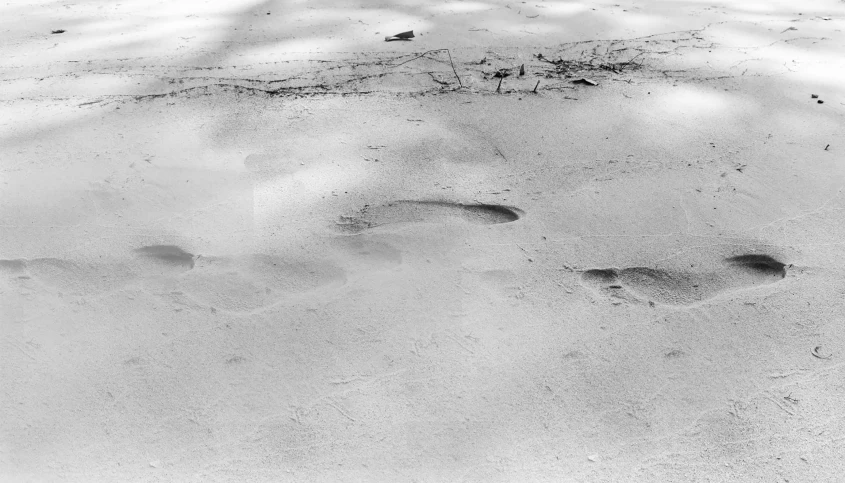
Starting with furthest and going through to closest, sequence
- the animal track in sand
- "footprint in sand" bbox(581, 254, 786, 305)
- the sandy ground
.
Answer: the animal track in sand, "footprint in sand" bbox(581, 254, 786, 305), the sandy ground

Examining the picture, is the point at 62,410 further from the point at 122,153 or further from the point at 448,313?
the point at 122,153

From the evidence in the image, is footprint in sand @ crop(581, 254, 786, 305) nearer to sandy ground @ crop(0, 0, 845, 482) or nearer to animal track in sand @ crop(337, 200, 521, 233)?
sandy ground @ crop(0, 0, 845, 482)

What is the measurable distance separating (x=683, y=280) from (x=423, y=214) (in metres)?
0.47

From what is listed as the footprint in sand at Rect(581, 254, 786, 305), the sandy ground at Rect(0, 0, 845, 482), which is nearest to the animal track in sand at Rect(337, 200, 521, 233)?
the sandy ground at Rect(0, 0, 845, 482)

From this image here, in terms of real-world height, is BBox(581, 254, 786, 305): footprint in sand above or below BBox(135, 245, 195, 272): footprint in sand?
below

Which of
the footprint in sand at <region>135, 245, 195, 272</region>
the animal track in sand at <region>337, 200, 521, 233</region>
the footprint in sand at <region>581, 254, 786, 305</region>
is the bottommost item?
the footprint in sand at <region>581, 254, 786, 305</region>

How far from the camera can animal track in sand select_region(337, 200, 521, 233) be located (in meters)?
1.29

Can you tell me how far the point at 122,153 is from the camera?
1.47 metres

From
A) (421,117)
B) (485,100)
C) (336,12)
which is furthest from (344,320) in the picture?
(336,12)

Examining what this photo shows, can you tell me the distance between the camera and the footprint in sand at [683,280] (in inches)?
44.6

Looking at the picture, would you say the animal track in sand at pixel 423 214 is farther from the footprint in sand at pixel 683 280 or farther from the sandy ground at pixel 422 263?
the footprint in sand at pixel 683 280

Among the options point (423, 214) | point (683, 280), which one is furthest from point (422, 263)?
point (683, 280)

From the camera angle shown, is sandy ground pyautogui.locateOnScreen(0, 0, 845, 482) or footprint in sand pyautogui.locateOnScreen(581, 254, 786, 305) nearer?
sandy ground pyautogui.locateOnScreen(0, 0, 845, 482)

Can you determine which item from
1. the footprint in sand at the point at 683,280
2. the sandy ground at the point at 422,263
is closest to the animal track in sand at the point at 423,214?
the sandy ground at the point at 422,263
